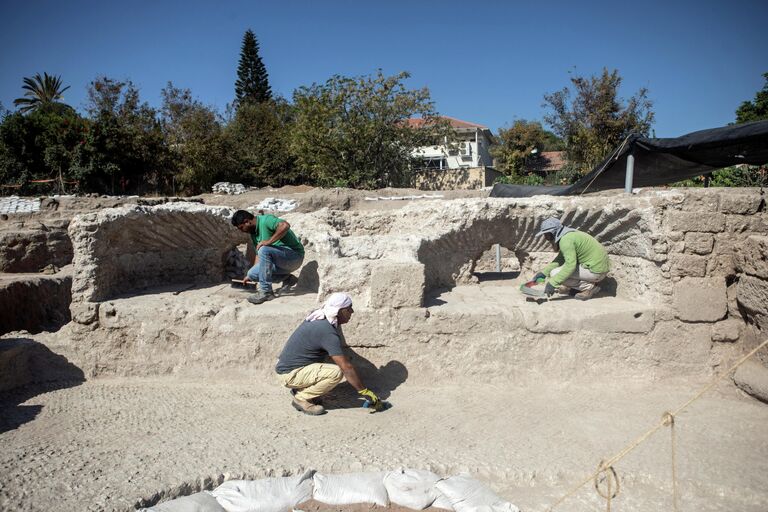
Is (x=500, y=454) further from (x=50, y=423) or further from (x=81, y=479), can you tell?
(x=50, y=423)

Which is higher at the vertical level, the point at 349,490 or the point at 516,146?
the point at 516,146

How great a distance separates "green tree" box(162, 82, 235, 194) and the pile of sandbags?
20.0m

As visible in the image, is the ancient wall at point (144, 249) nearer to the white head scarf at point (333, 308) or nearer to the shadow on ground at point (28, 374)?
the shadow on ground at point (28, 374)

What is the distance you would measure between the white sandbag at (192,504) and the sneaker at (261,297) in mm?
2073

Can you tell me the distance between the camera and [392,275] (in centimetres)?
406

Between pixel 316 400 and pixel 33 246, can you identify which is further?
pixel 33 246

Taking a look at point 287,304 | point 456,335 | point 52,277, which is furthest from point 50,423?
point 52,277

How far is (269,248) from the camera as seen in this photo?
4754 mm

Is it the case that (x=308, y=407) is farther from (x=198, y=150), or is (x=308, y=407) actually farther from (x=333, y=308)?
A: (x=198, y=150)

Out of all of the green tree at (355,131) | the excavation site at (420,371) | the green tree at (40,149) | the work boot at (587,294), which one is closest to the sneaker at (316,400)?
the excavation site at (420,371)

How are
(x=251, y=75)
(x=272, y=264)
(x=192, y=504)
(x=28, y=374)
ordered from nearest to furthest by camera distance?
1. (x=192, y=504)
2. (x=28, y=374)
3. (x=272, y=264)
4. (x=251, y=75)

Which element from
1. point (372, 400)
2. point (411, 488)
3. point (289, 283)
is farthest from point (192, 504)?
point (289, 283)

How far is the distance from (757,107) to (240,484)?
28021 millimetres

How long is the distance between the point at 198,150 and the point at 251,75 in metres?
14.6
